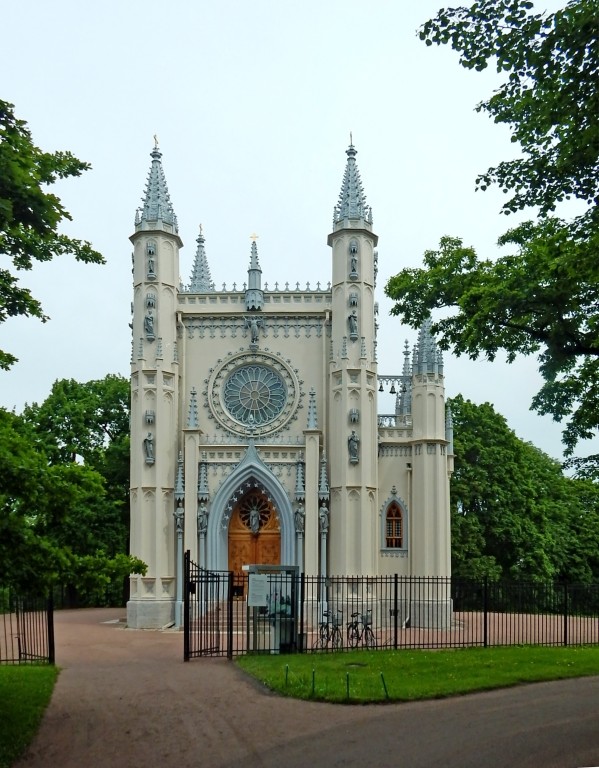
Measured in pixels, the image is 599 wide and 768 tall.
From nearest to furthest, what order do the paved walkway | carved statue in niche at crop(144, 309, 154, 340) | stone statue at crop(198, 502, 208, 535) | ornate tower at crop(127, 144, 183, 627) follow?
1. the paved walkway
2. ornate tower at crop(127, 144, 183, 627)
3. stone statue at crop(198, 502, 208, 535)
4. carved statue in niche at crop(144, 309, 154, 340)

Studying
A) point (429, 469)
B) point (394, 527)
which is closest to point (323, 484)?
point (394, 527)

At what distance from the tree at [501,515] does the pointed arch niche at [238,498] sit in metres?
12.6

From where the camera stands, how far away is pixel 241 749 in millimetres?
12336

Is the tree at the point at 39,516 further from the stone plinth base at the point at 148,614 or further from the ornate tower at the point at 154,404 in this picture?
the stone plinth base at the point at 148,614

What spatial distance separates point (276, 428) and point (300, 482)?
263 centimetres

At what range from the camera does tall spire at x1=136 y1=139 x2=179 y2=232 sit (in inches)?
1384

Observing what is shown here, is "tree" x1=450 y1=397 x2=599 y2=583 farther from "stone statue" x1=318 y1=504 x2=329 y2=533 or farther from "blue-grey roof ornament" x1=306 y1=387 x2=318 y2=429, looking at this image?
"blue-grey roof ornament" x1=306 y1=387 x2=318 y2=429

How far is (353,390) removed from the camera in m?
33.9

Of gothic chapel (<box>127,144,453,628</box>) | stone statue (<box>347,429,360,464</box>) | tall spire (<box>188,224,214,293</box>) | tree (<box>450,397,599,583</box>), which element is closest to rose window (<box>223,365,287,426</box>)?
gothic chapel (<box>127,144,453,628</box>)

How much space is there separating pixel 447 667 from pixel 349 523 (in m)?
13.7

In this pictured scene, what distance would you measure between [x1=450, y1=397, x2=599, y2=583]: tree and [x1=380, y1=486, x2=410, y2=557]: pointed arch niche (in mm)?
8786

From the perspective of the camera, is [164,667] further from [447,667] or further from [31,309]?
[31,309]

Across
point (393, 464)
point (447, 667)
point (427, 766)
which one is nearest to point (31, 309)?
point (427, 766)

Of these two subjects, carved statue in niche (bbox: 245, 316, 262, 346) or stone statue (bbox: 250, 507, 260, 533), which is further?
carved statue in niche (bbox: 245, 316, 262, 346)
